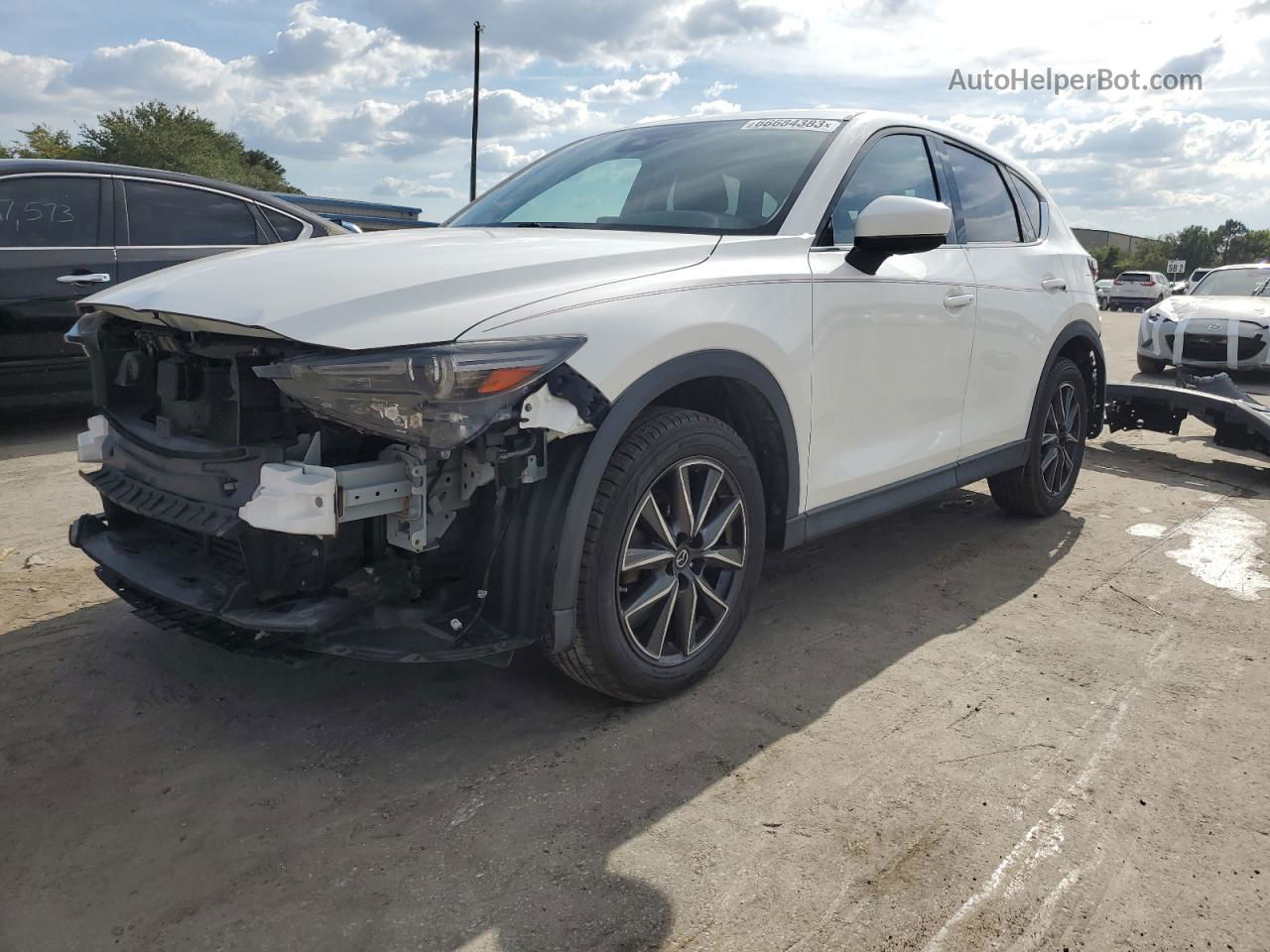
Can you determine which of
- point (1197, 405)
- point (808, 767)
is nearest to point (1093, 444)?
point (1197, 405)

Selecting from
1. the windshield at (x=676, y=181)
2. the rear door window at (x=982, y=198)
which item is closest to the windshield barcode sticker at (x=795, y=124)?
the windshield at (x=676, y=181)

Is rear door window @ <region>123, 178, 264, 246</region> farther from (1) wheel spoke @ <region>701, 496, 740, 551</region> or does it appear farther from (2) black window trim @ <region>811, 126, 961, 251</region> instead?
(1) wheel spoke @ <region>701, 496, 740, 551</region>

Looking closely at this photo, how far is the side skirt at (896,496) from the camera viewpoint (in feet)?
10.7

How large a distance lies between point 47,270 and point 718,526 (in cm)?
492

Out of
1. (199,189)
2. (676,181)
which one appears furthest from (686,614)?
(199,189)

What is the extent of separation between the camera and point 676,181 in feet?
11.3

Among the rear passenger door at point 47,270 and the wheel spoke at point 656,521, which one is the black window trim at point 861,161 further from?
the rear passenger door at point 47,270

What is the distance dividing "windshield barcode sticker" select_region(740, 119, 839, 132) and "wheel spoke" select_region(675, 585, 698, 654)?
1.75 m

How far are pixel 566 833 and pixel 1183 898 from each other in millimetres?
1344

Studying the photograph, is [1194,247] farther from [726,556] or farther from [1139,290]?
[726,556]

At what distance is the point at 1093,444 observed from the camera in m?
7.25

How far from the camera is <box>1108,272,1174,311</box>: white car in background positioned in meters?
31.8

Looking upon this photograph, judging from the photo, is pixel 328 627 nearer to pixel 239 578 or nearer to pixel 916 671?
pixel 239 578

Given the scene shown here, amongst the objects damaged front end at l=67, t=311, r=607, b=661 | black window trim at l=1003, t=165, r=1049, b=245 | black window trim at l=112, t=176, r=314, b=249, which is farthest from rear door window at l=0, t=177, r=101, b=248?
black window trim at l=1003, t=165, r=1049, b=245
